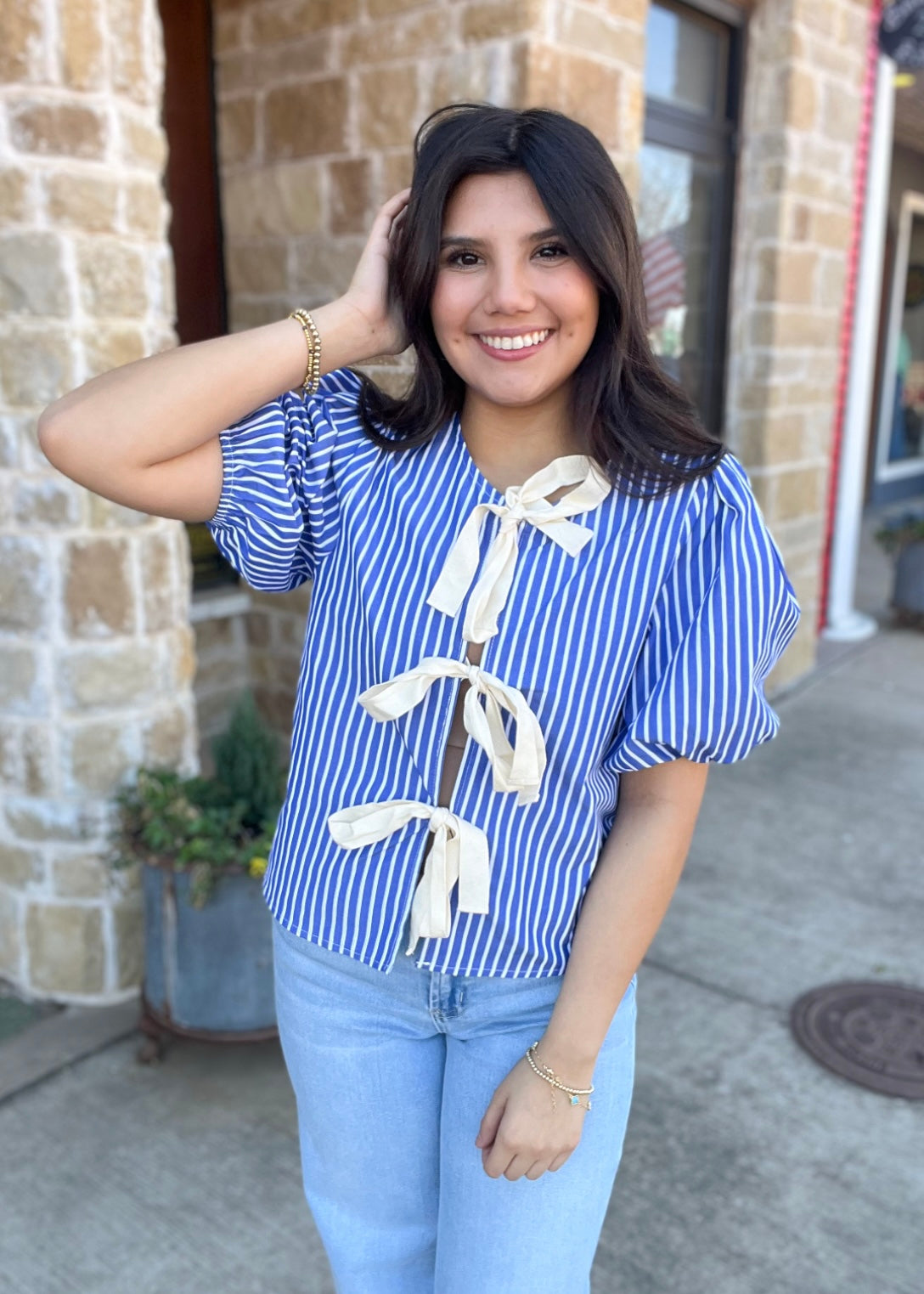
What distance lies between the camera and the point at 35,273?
2.58 metres

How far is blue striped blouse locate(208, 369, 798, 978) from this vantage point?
1.27 m

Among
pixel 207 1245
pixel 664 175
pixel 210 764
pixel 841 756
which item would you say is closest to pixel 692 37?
pixel 664 175

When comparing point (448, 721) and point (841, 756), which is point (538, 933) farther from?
point (841, 756)

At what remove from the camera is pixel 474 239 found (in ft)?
4.23

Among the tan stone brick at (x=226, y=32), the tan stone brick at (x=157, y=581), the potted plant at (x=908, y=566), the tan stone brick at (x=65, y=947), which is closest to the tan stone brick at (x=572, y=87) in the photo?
the tan stone brick at (x=226, y=32)

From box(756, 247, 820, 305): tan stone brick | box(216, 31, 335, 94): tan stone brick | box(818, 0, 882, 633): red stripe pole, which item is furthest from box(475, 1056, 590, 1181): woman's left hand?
box(818, 0, 882, 633): red stripe pole

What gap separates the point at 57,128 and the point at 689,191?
3143mm

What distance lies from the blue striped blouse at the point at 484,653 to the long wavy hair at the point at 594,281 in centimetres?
4

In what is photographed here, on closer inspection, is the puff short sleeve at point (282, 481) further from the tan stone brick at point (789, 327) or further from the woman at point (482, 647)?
the tan stone brick at point (789, 327)

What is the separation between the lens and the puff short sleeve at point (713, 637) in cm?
125

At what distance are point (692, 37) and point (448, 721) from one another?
443 cm

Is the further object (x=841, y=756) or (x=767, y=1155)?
(x=841, y=756)

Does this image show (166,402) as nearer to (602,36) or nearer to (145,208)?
(145,208)

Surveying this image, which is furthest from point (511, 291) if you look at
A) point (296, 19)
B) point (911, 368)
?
point (911, 368)
